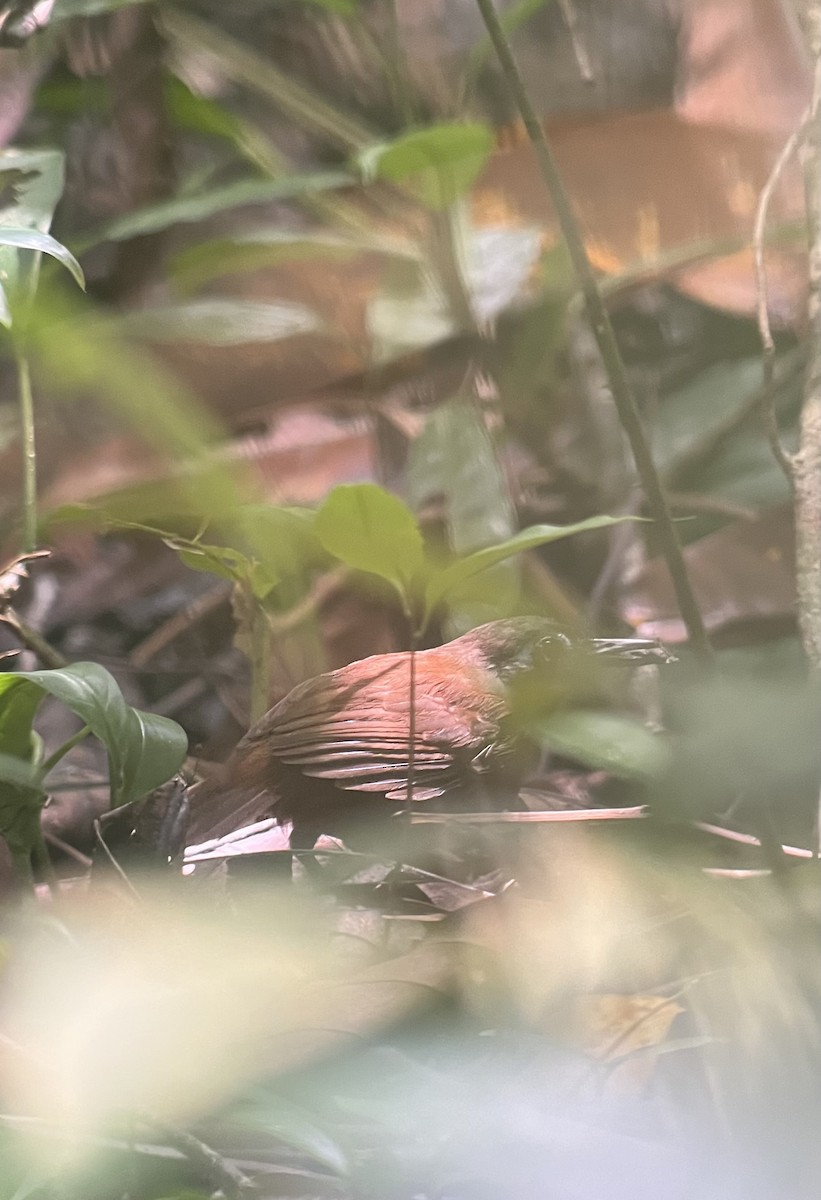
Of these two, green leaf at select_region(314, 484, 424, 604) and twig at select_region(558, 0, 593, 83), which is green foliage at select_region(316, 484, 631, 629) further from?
twig at select_region(558, 0, 593, 83)

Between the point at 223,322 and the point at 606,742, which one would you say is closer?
the point at 606,742

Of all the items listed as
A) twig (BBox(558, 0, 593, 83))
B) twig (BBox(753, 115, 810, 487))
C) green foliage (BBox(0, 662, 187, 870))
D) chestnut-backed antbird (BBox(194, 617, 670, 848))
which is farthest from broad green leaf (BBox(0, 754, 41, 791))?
twig (BBox(558, 0, 593, 83))

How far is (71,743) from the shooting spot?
525 mm

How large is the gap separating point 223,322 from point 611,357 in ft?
0.97

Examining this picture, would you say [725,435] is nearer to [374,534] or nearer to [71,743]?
[374,534]

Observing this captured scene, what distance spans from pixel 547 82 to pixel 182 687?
0.55m

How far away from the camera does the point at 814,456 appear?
0.56m

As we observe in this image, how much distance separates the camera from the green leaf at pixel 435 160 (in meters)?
0.67

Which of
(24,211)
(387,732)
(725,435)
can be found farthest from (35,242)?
(725,435)

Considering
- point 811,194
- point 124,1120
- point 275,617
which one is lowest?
point 124,1120

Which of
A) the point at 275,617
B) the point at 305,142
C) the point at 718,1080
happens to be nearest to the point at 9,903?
the point at 275,617

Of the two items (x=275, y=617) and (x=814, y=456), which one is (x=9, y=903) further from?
(x=814, y=456)

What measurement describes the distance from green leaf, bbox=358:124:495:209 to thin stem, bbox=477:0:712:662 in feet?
0.13

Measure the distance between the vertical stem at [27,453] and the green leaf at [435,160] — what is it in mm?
299
